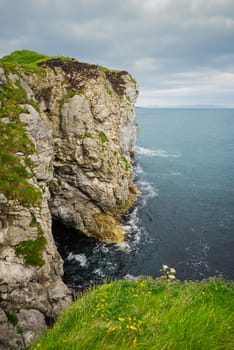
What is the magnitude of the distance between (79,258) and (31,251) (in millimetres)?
10379

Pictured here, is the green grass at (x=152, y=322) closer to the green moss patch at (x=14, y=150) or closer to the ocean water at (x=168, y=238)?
the green moss patch at (x=14, y=150)

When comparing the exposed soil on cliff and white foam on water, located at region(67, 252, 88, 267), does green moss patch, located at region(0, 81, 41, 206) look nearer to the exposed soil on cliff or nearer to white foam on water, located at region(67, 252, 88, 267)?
the exposed soil on cliff

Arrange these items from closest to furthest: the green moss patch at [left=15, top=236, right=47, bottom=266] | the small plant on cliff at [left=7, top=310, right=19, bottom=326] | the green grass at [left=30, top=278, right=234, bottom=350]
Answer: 1. the green grass at [left=30, top=278, right=234, bottom=350]
2. the small plant on cliff at [left=7, top=310, right=19, bottom=326]
3. the green moss patch at [left=15, top=236, right=47, bottom=266]

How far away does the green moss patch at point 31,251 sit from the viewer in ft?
61.5

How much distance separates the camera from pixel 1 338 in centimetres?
1567

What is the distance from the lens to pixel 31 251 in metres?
19.1

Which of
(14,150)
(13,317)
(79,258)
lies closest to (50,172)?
(14,150)

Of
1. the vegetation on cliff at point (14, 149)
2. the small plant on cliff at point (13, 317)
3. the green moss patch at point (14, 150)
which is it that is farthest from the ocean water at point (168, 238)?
the vegetation on cliff at point (14, 149)

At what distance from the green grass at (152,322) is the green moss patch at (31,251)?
37.0 feet

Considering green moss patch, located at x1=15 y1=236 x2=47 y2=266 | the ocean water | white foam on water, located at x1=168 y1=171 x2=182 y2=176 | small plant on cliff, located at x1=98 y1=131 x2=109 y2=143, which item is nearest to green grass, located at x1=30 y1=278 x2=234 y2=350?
green moss patch, located at x1=15 y1=236 x2=47 y2=266

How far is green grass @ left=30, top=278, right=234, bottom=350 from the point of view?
559 centimetres

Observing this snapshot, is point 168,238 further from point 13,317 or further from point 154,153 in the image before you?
point 154,153

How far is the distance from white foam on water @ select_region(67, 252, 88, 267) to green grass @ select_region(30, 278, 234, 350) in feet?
64.8

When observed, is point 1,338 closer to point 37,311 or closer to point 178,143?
point 37,311
